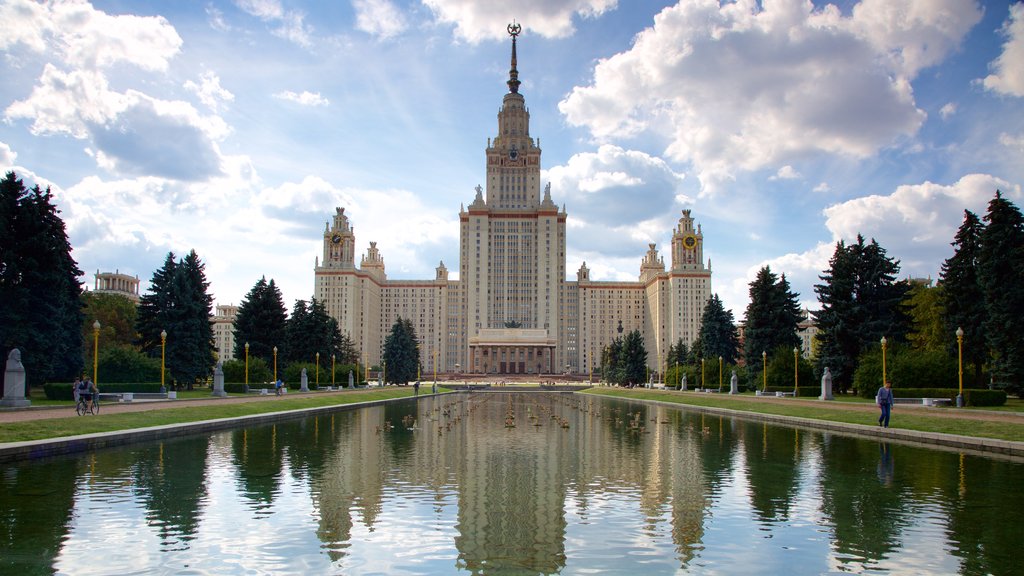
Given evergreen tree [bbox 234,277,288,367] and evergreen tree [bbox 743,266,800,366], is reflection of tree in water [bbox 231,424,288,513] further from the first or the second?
evergreen tree [bbox 743,266,800,366]

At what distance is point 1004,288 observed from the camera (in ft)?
135

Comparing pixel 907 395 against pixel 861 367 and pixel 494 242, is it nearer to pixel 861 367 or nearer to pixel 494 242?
pixel 861 367

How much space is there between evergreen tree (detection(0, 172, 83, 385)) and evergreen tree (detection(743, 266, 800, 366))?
5116 cm

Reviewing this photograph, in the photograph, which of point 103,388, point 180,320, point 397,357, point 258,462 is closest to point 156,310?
point 180,320

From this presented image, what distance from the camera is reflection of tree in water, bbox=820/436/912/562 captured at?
10.1 metres

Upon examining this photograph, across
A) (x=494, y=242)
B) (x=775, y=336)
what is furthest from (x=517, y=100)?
(x=775, y=336)

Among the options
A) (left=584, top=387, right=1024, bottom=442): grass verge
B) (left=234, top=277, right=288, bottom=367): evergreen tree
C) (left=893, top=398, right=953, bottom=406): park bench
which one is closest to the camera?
(left=584, top=387, right=1024, bottom=442): grass verge

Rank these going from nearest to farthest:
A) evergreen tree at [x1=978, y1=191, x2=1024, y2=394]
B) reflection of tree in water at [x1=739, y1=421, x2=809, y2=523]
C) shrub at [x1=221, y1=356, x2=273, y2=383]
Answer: reflection of tree in water at [x1=739, y1=421, x2=809, y2=523] → evergreen tree at [x1=978, y1=191, x2=1024, y2=394] → shrub at [x1=221, y1=356, x2=273, y2=383]

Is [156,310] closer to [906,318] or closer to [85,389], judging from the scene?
[85,389]

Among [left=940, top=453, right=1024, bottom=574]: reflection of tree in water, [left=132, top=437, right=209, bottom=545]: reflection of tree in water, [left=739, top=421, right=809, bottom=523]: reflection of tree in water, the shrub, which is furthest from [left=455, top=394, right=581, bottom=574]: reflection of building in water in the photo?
the shrub

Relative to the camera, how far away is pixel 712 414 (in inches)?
1588

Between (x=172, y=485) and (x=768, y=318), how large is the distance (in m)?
57.7

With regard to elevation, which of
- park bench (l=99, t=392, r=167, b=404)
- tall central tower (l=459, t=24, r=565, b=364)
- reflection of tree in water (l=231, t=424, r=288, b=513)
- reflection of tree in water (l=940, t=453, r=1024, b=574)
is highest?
tall central tower (l=459, t=24, r=565, b=364)

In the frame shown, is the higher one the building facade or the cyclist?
the building facade
